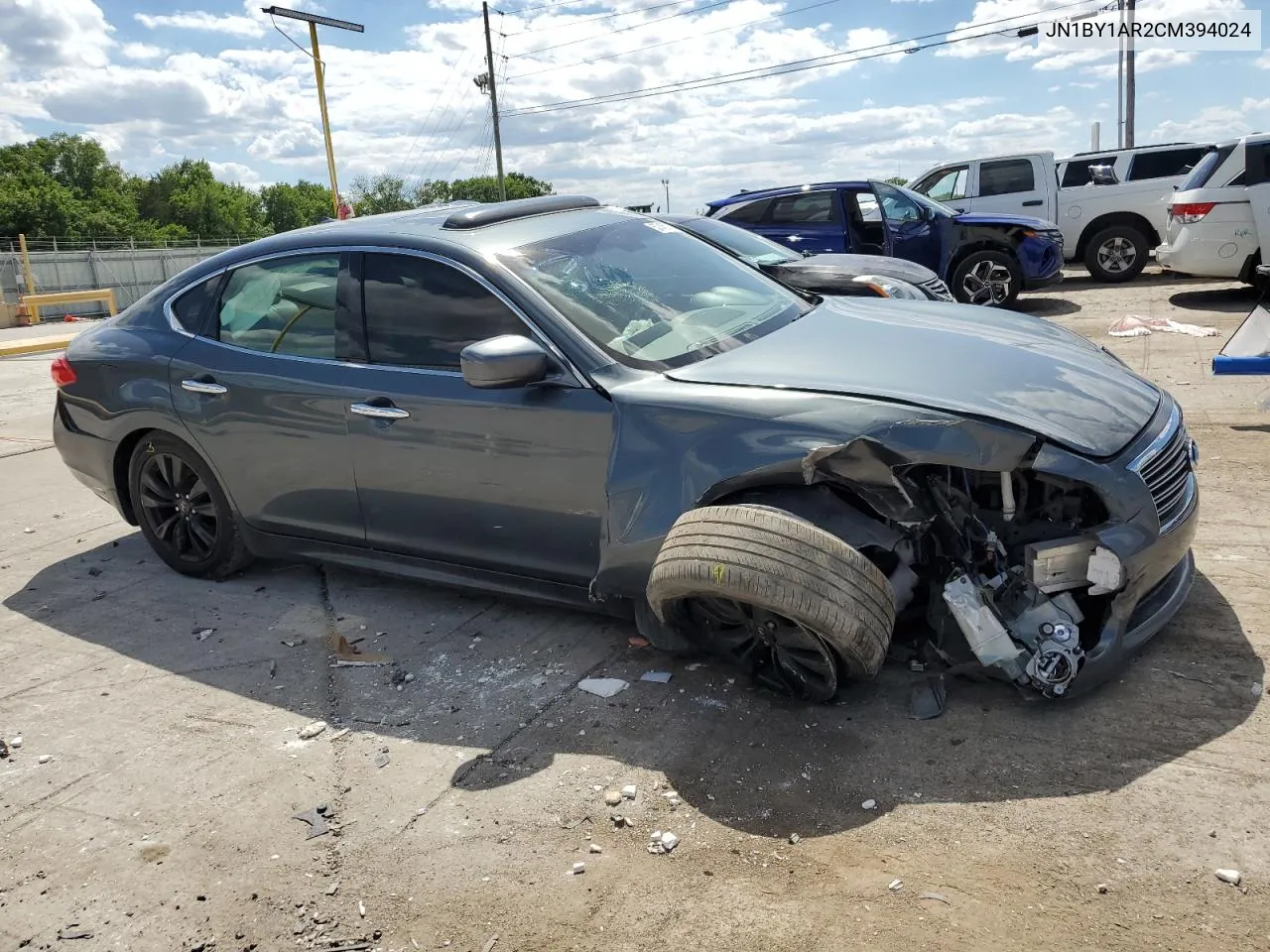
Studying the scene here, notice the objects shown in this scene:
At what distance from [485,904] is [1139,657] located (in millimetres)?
2337

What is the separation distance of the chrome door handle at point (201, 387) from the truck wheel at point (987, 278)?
991 cm

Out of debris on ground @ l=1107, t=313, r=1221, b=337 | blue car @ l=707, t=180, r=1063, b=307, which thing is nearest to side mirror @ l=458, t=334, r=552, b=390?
debris on ground @ l=1107, t=313, r=1221, b=337

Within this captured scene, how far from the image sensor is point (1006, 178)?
15.6 m

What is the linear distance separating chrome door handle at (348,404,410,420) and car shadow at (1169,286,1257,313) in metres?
10.8

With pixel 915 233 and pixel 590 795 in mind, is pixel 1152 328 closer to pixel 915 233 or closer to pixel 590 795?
pixel 915 233

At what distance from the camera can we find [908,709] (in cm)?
338

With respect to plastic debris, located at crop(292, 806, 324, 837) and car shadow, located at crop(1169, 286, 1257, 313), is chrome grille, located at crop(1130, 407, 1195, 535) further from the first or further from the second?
car shadow, located at crop(1169, 286, 1257, 313)

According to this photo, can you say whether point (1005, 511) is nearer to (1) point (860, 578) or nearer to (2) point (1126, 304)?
(1) point (860, 578)

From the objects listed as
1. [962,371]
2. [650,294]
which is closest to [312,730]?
[650,294]

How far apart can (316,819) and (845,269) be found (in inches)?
266

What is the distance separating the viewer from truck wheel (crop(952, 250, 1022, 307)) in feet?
40.8

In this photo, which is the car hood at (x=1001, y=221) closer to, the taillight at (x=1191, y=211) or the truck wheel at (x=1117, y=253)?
the taillight at (x=1191, y=211)

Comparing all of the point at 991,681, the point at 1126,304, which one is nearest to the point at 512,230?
the point at 991,681

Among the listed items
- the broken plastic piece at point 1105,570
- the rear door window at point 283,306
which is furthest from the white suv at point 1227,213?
the rear door window at point 283,306
